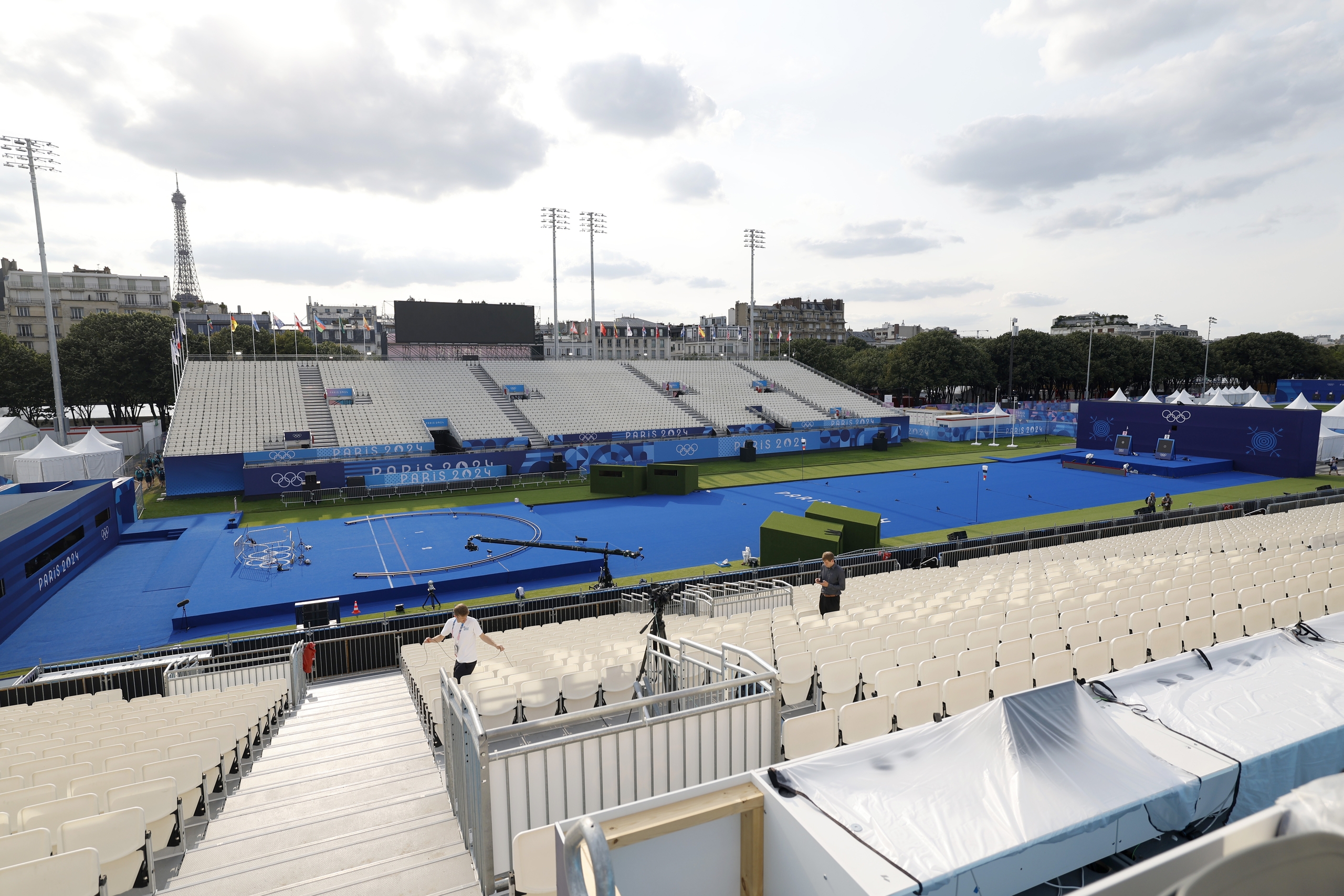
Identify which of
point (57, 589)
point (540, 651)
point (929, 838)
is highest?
point (929, 838)

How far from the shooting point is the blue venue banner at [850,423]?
57.6 meters

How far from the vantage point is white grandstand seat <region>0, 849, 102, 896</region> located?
4.59 metres

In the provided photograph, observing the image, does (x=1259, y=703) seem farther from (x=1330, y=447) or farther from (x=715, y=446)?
(x=1330, y=447)

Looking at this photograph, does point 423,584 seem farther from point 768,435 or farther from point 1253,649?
point 768,435

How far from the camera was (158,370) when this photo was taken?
60156 millimetres

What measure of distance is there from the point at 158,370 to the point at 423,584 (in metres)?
52.1

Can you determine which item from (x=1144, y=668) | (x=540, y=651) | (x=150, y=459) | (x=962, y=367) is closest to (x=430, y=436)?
(x=150, y=459)

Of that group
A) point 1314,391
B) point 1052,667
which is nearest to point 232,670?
point 1052,667

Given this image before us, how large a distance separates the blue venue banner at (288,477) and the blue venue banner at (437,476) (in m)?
1.57

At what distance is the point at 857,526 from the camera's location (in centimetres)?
2483

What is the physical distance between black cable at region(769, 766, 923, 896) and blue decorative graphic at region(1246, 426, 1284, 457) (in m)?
54.1

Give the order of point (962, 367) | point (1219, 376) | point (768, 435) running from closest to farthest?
point (768, 435) < point (962, 367) < point (1219, 376)

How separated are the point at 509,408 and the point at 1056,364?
76452mm

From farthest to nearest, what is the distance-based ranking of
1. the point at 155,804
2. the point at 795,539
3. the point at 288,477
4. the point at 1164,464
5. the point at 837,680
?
the point at 1164,464
the point at 288,477
the point at 795,539
the point at 837,680
the point at 155,804
